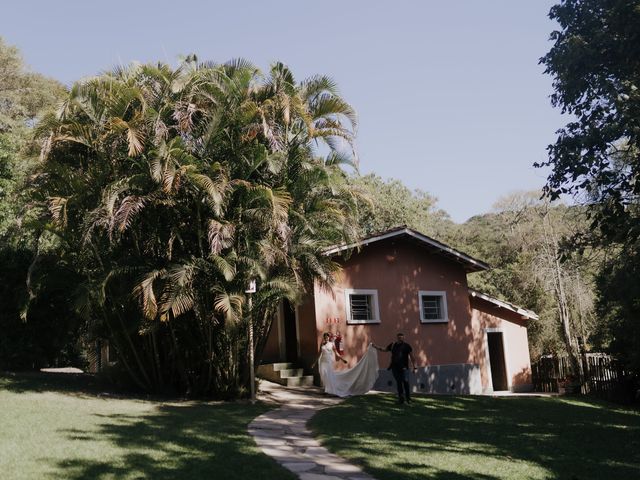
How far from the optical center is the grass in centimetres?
666

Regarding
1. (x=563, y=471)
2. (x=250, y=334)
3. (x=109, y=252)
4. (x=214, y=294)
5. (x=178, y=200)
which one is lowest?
(x=563, y=471)

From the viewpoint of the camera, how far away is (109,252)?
44.2 feet

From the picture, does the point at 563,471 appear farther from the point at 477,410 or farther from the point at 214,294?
the point at 214,294

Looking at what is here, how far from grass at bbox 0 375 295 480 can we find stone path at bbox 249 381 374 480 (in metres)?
0.25

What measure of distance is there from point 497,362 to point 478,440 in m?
14.3

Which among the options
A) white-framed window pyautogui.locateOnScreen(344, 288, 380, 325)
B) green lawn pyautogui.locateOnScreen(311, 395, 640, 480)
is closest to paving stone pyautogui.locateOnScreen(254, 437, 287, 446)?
green lawn pyautogui.locateOnScreen(311, 395, 640, 480)

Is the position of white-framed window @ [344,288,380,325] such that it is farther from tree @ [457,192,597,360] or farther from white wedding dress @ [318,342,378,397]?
tree @ [457,192,597,360]

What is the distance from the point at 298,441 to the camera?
9078 millimetres

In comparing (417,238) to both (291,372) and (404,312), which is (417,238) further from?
(291,372)

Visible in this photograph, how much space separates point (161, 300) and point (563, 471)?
8033mm

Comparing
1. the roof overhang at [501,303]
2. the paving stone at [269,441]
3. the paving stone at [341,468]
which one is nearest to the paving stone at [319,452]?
the paving stone at [341,468]

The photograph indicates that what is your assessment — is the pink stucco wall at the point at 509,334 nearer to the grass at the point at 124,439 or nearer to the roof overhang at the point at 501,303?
the roof overhang at the point at 501,303

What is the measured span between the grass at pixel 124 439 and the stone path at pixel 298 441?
9.9 inches

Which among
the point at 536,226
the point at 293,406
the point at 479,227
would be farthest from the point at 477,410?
the point at 479,227
